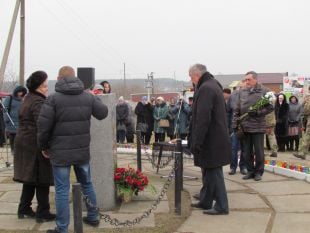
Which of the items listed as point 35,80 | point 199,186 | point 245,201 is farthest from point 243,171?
point 35,80

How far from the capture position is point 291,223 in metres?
5.56

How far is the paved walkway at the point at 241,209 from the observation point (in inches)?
214

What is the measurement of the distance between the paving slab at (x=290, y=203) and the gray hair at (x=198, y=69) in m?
2.03

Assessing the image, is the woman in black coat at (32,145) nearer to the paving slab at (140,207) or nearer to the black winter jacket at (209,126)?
the paving slab at (140,207)

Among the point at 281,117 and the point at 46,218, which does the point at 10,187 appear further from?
the point at 281,117

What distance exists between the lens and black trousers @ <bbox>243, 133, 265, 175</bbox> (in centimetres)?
780

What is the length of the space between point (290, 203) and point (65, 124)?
3384 mm

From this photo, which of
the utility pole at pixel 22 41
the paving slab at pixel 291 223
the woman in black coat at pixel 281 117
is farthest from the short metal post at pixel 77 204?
the utility pole at pixel 22 41

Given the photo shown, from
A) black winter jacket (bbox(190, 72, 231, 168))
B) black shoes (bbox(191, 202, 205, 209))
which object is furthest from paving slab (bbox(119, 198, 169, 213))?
black winter jacket (bbox(190, 72, 231, 168))

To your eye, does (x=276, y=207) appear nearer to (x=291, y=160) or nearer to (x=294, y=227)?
(x=294, y=227)

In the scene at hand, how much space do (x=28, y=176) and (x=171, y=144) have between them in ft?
11.2

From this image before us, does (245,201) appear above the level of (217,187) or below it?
below

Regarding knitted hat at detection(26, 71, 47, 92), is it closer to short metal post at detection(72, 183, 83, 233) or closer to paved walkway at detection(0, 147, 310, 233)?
paved walkway at detection(0, 147, 310, 233)

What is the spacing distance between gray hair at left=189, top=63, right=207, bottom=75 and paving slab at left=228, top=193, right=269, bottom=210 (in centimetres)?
184
